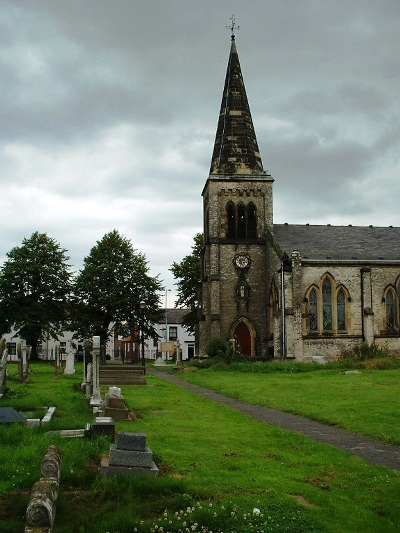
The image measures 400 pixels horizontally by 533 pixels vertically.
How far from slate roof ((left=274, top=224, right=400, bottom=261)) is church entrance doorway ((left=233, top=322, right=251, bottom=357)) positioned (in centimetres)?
666

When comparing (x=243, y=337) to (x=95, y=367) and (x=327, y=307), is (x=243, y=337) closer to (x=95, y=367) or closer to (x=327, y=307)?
(x=327, y=307)

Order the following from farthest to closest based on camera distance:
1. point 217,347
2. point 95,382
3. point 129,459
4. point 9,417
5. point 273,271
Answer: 1. point 273,271
2. point 217,347
3. point 95,382
4. point 9,417
5. point 129,459

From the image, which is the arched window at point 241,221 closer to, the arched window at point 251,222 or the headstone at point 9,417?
the arched window at point 251,222

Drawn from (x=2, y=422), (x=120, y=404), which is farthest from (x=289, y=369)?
(x=2, y=422)

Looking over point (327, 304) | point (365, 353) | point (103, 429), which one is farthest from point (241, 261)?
point (103, 429)

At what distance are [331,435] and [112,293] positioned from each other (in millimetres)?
42073

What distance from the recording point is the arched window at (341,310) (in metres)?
44.2

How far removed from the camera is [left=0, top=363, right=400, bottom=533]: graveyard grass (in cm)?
678

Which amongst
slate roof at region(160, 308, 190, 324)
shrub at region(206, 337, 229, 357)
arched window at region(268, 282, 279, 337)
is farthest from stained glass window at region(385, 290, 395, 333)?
slate roof at region(160, 308, 190, 324)

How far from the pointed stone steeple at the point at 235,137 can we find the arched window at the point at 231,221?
100.0 inches

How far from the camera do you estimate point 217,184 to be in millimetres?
47281

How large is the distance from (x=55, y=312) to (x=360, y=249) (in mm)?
30040

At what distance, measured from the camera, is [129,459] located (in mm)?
8672

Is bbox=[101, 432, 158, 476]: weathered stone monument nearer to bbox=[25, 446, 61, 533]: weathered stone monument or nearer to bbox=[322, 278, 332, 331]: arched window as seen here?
bbox=[25, 446, 61, 533]: weathered stone monument
